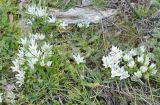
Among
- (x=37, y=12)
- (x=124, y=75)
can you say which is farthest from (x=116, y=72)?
(x=37, y=12)

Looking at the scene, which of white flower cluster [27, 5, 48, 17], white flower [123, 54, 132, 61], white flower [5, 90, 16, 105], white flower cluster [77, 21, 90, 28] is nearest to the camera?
white flower [5, 90, 16, 105]

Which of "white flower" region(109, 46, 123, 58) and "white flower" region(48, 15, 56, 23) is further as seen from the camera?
"white flower" region(48, 15, 56, 23)

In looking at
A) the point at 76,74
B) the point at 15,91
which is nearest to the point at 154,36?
the point at 76,74

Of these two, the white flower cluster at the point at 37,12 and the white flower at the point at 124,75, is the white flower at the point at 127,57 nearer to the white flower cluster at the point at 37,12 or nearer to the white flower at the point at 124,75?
the white flower at the point at 124,75

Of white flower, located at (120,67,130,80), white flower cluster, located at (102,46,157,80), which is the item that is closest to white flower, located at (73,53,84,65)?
white flower cluster, located at (102,46,157,80)

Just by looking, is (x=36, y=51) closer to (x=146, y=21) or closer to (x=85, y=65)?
(x=85, y=65)

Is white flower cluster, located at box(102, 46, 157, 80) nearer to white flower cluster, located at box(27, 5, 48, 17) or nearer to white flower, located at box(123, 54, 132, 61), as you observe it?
white flower, located at box(123, 54, 132, 61)
